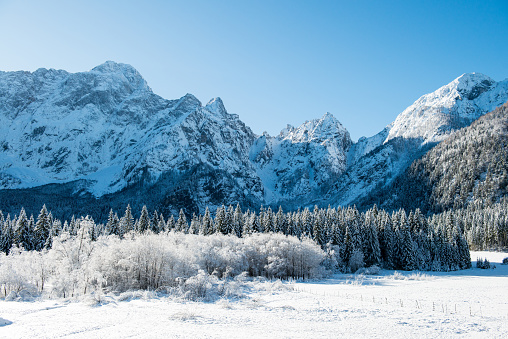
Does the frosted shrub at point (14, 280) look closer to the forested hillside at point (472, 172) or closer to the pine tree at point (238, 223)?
the pine tree at point (238, 223)

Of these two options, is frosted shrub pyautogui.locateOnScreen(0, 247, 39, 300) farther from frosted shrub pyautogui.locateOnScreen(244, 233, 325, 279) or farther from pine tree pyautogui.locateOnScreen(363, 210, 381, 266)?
pine tree pyautogui.locateOnScreen(363, 210, 381, 266)

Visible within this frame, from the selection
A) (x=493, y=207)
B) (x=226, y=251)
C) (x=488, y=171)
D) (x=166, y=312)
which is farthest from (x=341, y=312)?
(x=488, y=171)

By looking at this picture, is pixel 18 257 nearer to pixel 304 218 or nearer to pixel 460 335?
pixel 460 335

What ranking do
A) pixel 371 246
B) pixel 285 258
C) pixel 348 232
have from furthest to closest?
pixel 371 246 → pixel 348 232 → pixel 285 258

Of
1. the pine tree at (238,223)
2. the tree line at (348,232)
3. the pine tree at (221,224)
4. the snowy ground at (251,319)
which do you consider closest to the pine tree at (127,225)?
the tree line at (348,232)

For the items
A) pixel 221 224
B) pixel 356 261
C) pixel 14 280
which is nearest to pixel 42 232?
pixel 221 224

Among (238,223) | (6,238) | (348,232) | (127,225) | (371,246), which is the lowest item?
(371,246)

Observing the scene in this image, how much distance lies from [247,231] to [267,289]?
40.3 m

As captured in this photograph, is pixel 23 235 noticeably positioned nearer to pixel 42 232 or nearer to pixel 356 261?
pixel 42 232

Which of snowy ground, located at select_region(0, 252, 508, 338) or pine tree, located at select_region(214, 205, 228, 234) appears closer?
snowy ground, located at select_region(0, 252, 508, 338)

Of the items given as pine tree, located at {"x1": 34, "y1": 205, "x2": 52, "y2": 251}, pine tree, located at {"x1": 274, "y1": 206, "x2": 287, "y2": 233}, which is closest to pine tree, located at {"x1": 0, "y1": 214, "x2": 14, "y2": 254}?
pine tree, located at {"x1": 34, "y1": 205, "x2": 52, "y2": 251}

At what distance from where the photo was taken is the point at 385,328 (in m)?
23.1

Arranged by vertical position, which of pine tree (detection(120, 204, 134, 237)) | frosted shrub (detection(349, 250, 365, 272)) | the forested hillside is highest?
the forested hillside

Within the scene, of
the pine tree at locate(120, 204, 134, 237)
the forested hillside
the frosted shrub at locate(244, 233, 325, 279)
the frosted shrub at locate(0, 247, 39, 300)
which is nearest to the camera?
the frosted shrub at locate(0, 247, 39, 300)
